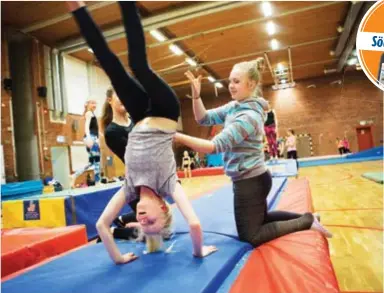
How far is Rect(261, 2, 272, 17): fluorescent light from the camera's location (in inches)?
299

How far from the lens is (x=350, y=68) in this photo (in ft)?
47.6

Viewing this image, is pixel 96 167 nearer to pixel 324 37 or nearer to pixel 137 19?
pixel 137 19

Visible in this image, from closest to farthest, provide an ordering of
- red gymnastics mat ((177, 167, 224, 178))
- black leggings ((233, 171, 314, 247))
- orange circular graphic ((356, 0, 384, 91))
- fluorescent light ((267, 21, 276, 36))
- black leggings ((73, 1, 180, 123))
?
orange circular graphic ((356, 0, 384, 91))
black leggings ((73, 1, 180, 123))
black leggings ((233, 171, 314, 247))
fluorescent light ((267, 21, 276, 36))
red gymnastics mat ((177, 167, 224, 178))

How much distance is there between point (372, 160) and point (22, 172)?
1064cm

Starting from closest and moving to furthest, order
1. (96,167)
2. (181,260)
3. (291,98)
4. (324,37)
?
(181,260) < (96,167) < (324,37) < (291,98)

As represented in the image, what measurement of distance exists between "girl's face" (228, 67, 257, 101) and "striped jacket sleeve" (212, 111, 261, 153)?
0.14 metres

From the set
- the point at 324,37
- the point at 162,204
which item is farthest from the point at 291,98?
the point at 162,204

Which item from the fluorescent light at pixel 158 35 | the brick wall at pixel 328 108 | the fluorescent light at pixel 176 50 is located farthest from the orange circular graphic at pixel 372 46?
the brick wall at pixel 328 108

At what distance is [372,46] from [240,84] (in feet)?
2.64

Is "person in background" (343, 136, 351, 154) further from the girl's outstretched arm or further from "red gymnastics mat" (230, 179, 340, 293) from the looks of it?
the girl's outstretched arm

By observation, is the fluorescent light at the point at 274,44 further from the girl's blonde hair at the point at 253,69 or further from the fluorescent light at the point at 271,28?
the girl's blonde hair at the point at 253,69

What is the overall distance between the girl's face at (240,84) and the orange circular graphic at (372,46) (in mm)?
777

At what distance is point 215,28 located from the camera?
341 inches

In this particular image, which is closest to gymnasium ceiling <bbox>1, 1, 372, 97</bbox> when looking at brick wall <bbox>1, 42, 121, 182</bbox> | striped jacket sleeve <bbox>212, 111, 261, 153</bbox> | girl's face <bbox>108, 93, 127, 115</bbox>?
brick wall <bbox>1, 42, 121, 182</bbox>
